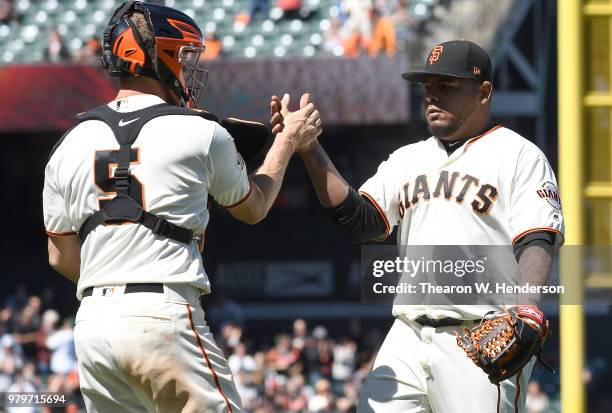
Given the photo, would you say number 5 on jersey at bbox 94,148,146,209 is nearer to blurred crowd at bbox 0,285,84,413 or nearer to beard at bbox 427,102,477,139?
beard at bbox 427,102,477,139

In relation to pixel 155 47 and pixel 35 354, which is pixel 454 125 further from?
pixel 35 354

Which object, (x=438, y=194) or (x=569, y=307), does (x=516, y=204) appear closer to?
(x=438, y=194)

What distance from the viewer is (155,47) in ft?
11.7

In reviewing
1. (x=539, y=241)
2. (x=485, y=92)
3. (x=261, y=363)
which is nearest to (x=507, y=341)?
(x=539, y=241)

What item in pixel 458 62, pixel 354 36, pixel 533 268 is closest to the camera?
pixel 533 268

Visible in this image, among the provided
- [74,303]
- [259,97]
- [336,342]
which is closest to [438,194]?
[259,97]

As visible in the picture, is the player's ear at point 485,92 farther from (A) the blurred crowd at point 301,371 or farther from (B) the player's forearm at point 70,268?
(A) the blurred crowd at point 301,371

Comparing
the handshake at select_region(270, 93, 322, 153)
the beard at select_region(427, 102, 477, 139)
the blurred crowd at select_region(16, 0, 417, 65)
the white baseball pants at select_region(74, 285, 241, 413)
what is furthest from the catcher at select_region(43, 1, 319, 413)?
the blurred crowd at select_region(16, 0, 417, 65)

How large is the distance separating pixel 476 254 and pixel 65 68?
11.0 m

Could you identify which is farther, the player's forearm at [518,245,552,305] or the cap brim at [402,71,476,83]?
the cap brim at [402,71,476,83]

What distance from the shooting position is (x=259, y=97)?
14.1 meters

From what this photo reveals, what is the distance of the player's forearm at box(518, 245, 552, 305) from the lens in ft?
12.0

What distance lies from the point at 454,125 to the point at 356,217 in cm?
50

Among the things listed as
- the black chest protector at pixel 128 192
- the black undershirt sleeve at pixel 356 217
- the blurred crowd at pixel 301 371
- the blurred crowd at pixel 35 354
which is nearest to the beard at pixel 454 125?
the black undershirt sleeve at pixel 356 217
